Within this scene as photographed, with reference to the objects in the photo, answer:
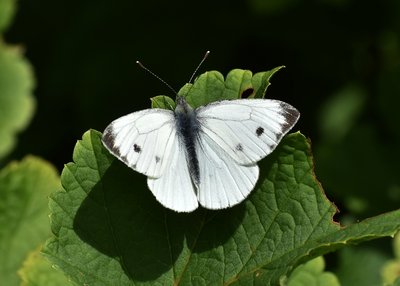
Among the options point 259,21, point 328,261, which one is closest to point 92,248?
point 328,261

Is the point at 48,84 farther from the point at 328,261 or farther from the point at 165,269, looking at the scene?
the point at 165,269

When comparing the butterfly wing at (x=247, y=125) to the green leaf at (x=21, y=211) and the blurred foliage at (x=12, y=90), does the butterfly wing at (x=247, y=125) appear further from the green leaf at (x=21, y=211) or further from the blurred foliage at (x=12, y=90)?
the blurred foliage at (x=12, y=90)

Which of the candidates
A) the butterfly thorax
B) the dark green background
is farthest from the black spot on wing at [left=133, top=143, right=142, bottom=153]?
the dark green background

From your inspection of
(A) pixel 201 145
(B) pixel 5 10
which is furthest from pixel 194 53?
(A) pixel 201 145

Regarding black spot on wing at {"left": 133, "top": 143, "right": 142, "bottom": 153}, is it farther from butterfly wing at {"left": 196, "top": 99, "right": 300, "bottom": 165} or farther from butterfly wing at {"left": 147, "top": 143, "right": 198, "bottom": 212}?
butterfly wing at {"left": 196, "top": 99, "right": 300, "bottom": 165}

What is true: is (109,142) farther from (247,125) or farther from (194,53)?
(194,53)

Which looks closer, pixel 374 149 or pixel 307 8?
pixel 374 149
